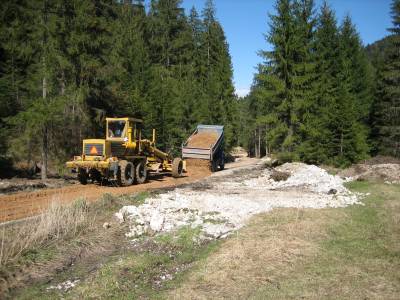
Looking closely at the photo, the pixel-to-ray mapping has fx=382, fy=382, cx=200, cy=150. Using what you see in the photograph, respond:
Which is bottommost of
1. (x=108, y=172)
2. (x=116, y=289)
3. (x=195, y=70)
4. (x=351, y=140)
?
(x=116, y=289)

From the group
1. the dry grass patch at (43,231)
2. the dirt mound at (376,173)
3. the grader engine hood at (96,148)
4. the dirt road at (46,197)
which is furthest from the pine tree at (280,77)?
the dry grass patch at (43,231)

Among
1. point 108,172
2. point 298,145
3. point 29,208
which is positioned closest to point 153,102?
point 298,145

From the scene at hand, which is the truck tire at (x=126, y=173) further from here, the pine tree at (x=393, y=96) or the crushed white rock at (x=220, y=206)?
the pine tree at (x=393, y=96)

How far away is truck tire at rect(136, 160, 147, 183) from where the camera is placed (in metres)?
18.7

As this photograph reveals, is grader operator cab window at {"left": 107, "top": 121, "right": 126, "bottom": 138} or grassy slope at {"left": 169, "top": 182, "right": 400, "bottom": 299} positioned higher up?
grader operator cab window at {"left": 107, "top": 121, "right": 126, "bottom": 138}

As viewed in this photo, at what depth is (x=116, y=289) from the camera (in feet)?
20.5

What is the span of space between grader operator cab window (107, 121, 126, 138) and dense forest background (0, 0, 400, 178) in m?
2.64

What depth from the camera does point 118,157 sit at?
1753cm

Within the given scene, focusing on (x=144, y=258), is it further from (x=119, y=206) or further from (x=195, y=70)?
(x=195, y=70)

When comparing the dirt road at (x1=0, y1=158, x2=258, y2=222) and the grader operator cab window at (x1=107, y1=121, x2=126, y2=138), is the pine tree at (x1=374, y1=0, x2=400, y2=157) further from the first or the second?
the grader operator cab window at (x1=107, y1=121, x2=126, y2=138)

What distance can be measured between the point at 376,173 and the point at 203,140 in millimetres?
10787

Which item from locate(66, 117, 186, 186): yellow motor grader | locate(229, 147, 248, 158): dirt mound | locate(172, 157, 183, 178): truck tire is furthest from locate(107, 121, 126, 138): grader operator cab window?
locate(229, 147, 248, 158): dirt mound

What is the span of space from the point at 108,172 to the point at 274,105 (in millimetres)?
14404

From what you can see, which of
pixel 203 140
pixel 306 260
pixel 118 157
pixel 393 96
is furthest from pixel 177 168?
pixel 393 96
